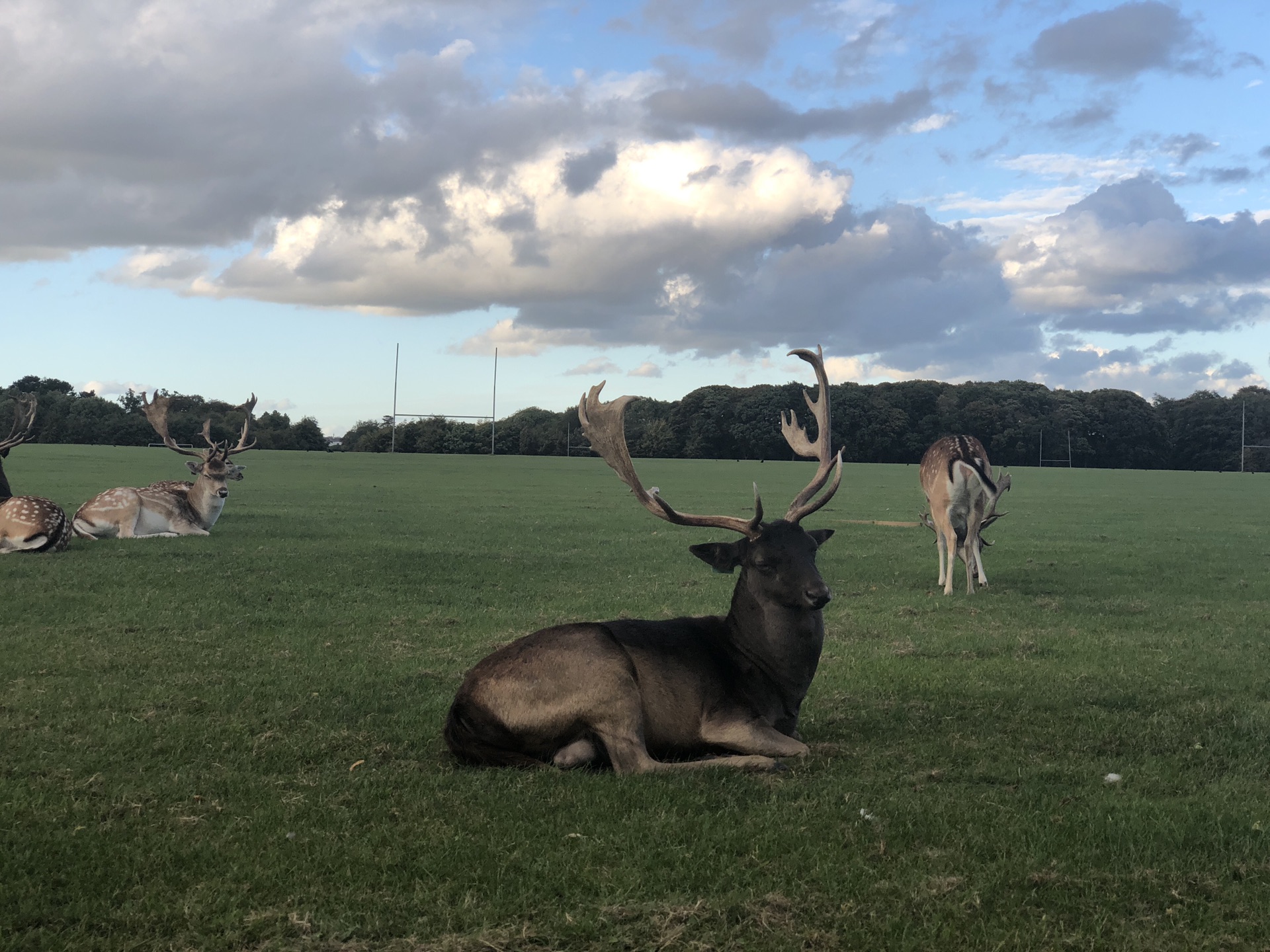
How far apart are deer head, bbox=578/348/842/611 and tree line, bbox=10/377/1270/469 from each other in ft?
265

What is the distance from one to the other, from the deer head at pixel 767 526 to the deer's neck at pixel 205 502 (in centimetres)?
1466

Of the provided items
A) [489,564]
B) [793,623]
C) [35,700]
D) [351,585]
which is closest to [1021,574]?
[489,564]

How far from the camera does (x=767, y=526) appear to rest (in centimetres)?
688

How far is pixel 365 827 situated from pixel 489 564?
1155 centimetres

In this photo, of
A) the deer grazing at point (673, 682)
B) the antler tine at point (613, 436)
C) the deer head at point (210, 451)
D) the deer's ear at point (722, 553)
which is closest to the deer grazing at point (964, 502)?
the antler tine at point (613, 436)

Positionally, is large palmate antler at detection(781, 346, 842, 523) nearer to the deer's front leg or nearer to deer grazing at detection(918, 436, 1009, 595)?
the deer's front leg

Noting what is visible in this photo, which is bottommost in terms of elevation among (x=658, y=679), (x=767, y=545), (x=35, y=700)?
(x=35, y=700)

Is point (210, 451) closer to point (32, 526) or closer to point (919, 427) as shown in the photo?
point (32, 526)

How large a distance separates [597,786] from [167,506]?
16.4 m

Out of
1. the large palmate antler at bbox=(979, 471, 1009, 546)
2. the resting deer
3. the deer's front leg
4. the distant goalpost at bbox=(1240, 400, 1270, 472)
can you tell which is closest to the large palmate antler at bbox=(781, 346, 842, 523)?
the deer's front leg

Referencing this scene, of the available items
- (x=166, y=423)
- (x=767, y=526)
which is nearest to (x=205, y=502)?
(x=166, y=423)

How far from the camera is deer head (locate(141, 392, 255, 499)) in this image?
2053cm

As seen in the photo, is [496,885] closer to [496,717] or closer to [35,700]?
[496,717]

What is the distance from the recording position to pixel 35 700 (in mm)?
7930
